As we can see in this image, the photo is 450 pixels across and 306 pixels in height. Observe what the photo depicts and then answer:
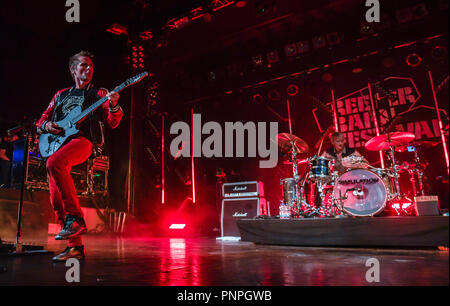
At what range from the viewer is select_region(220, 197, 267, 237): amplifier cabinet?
5039mm

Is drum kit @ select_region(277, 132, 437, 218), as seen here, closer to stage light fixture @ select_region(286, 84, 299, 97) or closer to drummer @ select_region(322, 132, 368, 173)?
drummer @ select_region(322, 132, 368, 173)

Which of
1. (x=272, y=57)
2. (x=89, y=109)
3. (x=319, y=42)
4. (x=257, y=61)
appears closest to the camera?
(x=89, y=109)

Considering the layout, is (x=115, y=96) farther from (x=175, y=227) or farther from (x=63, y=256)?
Result: (x=175, y=227)

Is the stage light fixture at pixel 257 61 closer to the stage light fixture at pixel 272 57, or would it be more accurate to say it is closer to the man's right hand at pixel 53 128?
the stage light fixture at pixel 272 57

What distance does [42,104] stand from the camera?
16.8ft

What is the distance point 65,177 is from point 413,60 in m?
6.06

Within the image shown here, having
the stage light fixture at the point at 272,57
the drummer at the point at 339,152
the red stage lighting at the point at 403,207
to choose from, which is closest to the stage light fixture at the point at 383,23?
the stage light fixture at the point at 272,57

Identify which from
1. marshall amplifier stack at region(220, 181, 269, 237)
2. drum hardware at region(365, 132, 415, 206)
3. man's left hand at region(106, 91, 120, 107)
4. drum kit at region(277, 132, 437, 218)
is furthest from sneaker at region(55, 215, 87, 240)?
drum hardware at region(365, 132, 415, 206)

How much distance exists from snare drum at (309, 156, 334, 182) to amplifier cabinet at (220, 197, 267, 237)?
1.37m

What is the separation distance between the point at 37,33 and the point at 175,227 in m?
4.36

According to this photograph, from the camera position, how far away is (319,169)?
388 centimetres

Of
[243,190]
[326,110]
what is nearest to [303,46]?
[326,110]

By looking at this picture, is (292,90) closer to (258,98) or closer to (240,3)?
(258,98)

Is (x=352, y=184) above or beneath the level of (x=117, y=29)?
beneath
